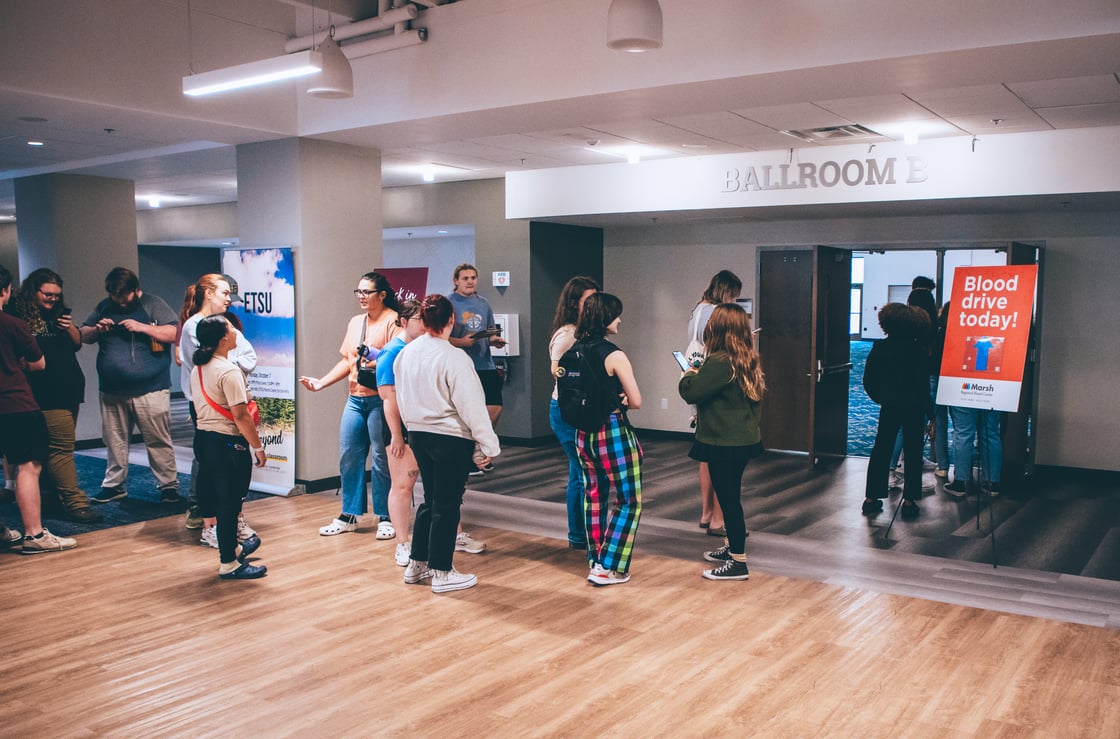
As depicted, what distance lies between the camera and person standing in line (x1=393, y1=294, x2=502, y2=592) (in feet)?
14.9

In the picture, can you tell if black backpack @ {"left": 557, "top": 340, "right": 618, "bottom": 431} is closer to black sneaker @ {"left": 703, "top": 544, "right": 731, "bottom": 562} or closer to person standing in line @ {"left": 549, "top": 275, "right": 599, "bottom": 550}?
person standing in line @ {"left": 549, "top": 275, "right": 599, "bottom": 550}

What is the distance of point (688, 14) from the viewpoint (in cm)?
514

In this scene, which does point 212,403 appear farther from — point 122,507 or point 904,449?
point 904,449

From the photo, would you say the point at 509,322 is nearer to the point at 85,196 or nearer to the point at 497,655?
the point at 85,196

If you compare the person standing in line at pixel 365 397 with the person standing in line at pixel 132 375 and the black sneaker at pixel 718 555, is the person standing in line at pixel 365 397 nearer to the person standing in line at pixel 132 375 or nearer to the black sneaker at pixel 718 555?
the person standing in line at pixel 132 375

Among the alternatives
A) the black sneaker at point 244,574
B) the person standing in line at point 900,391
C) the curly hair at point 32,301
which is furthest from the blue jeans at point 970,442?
the curly hair at point 32,301

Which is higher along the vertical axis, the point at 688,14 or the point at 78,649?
the point at 688,14

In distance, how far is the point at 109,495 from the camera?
278 inches

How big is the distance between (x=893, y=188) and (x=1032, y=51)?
308cm

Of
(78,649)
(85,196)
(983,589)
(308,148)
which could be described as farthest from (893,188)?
(85,196)

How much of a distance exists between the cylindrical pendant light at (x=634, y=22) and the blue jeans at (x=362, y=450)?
8.93 feet

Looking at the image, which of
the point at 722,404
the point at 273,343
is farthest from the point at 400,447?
the point at 273,343

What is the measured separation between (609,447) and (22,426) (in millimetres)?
3541

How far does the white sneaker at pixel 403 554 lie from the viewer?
5297 millimetres
